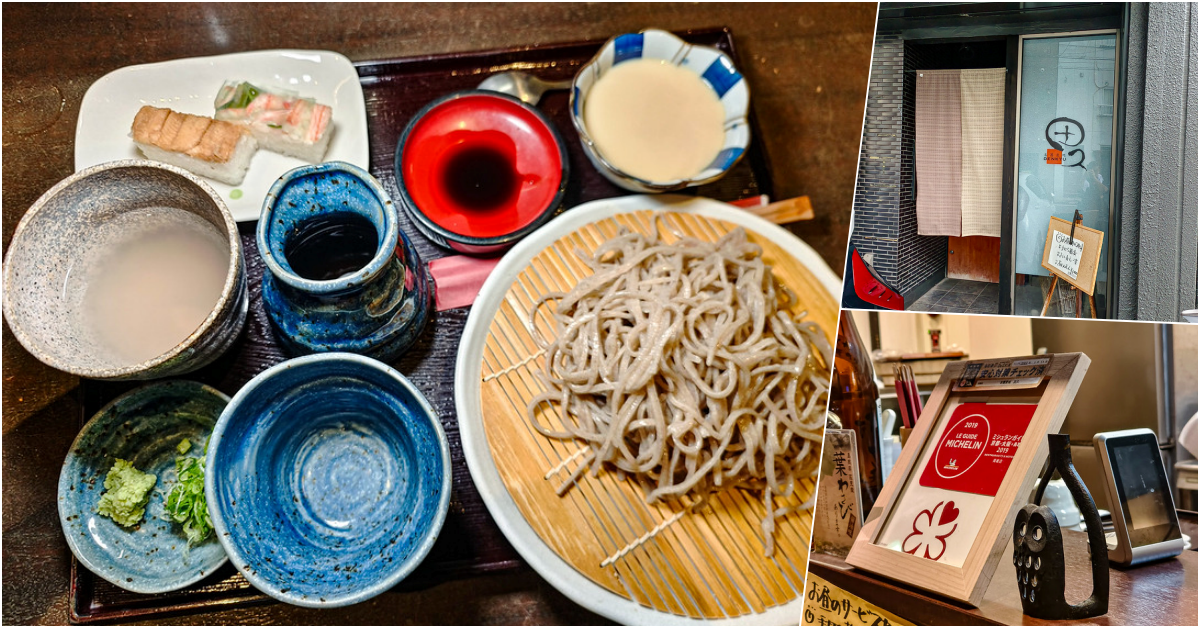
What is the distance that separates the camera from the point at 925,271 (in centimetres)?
104

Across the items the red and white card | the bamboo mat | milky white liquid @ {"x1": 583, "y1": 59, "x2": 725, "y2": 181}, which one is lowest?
the bamboo mat

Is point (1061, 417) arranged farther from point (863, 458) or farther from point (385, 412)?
point (385, 412)

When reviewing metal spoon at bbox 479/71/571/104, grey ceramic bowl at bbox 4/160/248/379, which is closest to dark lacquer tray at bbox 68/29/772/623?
metal spoon at bbox 479/71/571/104

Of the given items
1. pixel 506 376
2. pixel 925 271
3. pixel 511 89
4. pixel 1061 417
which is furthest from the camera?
pixel 511 89

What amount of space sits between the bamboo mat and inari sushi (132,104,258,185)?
3.33 ft

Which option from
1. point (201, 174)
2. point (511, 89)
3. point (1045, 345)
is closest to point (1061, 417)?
point (1045, 345)

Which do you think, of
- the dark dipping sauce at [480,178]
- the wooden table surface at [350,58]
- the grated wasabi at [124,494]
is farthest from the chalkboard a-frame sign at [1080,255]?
the grated wasabi at [124,494]

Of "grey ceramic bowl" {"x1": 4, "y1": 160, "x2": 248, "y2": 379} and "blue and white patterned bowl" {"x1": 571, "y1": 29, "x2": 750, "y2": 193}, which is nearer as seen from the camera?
"grey ceramic bowl" {"x1": 4, "y1": 160, "x2": 248, "y2": 379}

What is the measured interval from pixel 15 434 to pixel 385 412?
1.27 meters

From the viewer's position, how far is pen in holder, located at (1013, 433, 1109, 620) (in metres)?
0.84

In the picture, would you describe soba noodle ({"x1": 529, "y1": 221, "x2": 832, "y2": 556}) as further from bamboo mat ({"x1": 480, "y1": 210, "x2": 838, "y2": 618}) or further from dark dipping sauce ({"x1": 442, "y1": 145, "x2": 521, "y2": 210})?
dark dipping sauce ({"x1": 442, "y1": 145, "x2": 521, "y2": 210})

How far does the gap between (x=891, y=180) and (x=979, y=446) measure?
46 cm

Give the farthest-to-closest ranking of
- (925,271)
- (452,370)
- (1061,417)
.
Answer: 1. (452,370)
2. (925,271)
3. (1061,417)

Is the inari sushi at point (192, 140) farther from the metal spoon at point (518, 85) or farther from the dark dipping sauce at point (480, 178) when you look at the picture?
the metal spoon at point (518, 85)
